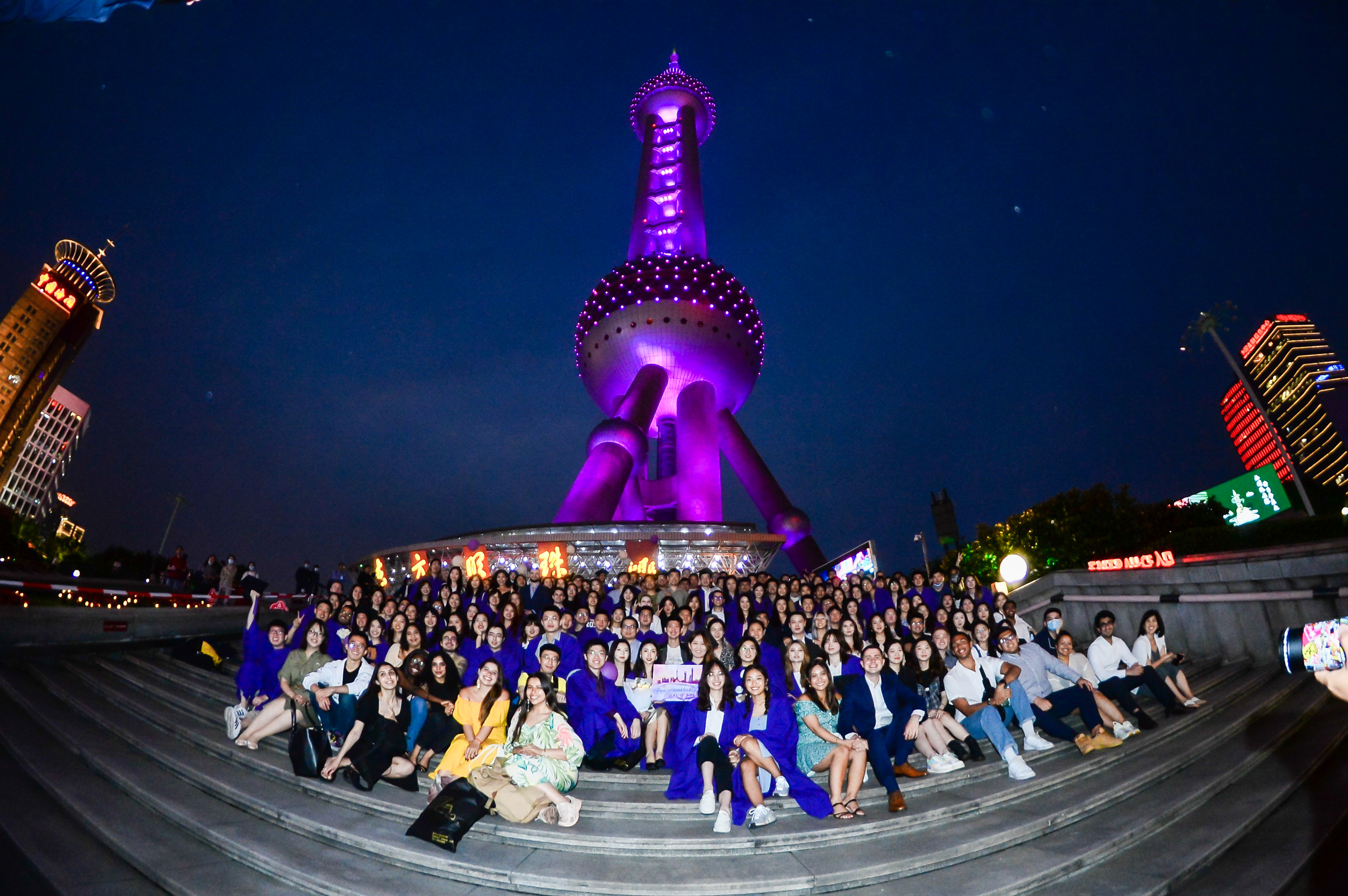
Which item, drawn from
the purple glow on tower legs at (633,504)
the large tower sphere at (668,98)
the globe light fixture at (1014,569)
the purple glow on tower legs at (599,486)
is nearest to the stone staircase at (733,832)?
the globe light fixture at (1014,569)

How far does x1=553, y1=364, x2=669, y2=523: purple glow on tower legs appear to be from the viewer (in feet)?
99.3

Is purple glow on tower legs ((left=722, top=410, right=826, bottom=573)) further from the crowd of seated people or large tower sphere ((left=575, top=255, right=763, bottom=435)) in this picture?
the crowd of seated people

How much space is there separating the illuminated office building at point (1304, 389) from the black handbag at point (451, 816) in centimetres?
6907

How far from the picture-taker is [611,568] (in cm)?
2317

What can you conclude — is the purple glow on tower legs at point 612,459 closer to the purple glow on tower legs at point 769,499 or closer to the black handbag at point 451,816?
the purple glow on tower legs at point 769,499

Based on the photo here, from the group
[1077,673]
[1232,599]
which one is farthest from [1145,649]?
[1232,599]

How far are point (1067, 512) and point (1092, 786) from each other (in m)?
14.7

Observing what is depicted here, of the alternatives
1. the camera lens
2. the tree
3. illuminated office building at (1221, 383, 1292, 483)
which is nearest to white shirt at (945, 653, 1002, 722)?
the camera lens

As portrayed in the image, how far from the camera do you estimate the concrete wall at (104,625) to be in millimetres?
10141

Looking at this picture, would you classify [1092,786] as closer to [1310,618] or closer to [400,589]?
[1310,618]

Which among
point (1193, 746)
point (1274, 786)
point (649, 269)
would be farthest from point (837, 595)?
point (649, 269)

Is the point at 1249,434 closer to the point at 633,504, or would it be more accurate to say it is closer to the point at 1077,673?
the point at 633,504

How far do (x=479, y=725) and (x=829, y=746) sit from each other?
10.1ft

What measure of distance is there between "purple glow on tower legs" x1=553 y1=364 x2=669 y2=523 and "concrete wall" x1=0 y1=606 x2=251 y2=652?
15.0 metres
